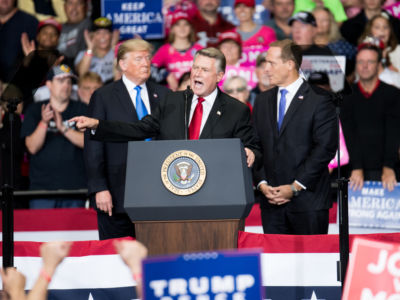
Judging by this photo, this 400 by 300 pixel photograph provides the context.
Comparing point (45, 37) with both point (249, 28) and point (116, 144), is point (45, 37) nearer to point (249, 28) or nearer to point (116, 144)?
point (249, 28)

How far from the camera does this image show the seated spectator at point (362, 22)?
24.6ft

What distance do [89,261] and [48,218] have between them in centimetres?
232

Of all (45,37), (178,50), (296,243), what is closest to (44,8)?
(45,37)

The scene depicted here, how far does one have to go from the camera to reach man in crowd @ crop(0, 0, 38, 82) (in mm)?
7648

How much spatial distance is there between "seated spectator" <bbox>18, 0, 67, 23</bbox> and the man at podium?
4.12 meters

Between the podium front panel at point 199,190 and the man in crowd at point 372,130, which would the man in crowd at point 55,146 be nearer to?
the man in crowd at point 372,130

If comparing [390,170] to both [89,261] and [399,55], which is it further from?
[89,261]

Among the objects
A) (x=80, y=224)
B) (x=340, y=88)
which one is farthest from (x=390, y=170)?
(x=80, y=224)

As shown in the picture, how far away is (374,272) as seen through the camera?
276 cm

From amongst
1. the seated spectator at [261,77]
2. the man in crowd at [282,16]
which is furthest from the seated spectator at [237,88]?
the man in crowd at [282,16]

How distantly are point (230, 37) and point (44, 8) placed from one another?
2.29 m

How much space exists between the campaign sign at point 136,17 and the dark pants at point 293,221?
3.25 meters

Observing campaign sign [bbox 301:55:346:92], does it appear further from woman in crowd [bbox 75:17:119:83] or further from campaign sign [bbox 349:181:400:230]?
woman in crowd [bbox 75:17:119:83]

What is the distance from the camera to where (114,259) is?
13.6ft
